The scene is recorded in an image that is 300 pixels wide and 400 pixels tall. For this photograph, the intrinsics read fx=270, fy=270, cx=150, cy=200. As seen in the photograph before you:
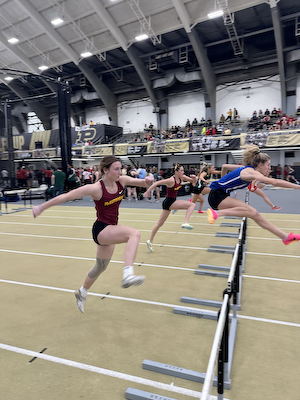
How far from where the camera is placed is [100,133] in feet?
97.0

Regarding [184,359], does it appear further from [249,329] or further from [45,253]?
[45,253]

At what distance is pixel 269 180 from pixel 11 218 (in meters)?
10.4

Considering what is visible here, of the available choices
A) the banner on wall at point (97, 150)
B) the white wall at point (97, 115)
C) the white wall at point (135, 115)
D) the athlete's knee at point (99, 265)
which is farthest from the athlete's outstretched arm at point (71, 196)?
the white wall at point (97, 115)

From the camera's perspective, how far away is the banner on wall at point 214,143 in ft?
73.5

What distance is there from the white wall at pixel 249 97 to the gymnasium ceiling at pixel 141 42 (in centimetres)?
83

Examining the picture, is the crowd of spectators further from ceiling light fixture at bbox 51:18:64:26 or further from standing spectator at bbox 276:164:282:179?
ceiling light fixture at bbox 51:18:64:26

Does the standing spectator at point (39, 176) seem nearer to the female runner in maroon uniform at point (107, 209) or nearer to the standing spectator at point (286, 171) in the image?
the standing spectator at point (286, 171)

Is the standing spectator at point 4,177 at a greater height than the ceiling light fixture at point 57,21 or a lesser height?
lesser

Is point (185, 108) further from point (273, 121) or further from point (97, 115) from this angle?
point (97, 115)

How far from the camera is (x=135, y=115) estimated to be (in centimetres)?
3397

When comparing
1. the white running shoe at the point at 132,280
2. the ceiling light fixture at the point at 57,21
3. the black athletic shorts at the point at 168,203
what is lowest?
the white running shoe at the point at 132,280

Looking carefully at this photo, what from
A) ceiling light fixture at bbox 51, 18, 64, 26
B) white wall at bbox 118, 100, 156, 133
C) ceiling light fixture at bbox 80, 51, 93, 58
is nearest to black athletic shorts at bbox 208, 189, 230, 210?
ceiling light fixture at bbox 51, 18, 64, 26

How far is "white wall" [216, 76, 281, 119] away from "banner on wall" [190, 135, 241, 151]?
22.1 feet

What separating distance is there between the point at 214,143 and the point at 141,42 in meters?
12.6
